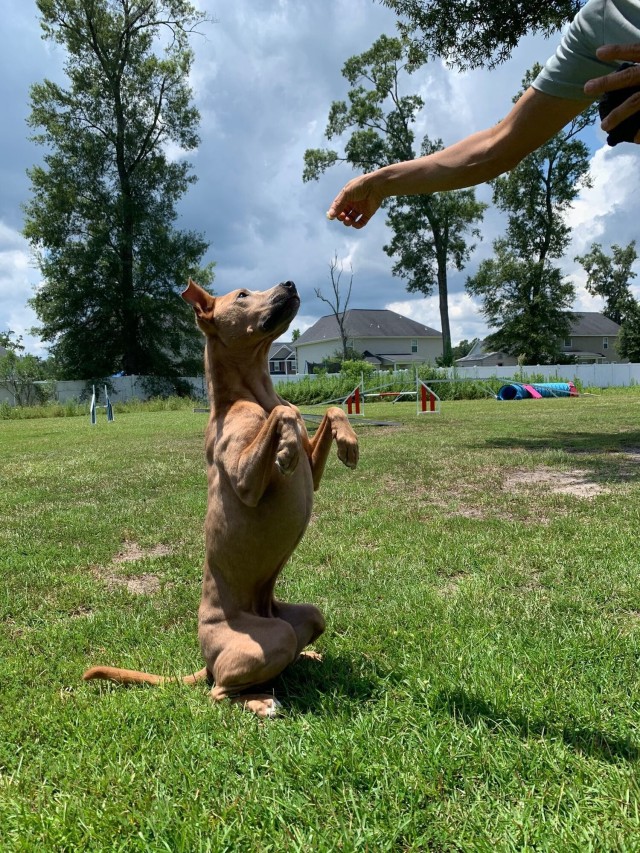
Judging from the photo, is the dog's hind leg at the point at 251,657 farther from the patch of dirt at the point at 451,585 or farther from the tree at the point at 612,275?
the tree at the point at 612,275

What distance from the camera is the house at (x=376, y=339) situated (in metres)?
59.9

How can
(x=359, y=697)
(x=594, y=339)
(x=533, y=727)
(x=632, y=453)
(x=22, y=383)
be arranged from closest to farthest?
1. (x=533, y=727)
2. (x=359, y=697)
3. (x=632, y=453)
4. (x=22, y=383)
5. (x=594, y=339)

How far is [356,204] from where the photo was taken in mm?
2465

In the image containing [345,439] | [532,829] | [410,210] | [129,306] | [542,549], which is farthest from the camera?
[410,210]

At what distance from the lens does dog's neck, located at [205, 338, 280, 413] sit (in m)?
2.59

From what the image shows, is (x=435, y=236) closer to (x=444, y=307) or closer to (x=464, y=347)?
(x=444, y=307)

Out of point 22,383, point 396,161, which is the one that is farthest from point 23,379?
point 396,161

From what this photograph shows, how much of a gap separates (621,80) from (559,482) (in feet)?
20.6

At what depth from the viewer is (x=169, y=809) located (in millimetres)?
1790

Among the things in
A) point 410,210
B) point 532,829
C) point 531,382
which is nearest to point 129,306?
point 410,210

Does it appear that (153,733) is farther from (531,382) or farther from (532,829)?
(531,382)

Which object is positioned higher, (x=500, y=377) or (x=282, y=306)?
(x=500, y=377)

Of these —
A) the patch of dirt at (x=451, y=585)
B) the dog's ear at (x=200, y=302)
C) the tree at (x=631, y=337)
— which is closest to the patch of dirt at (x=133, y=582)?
the patch of dirt at (x=451, y=585)

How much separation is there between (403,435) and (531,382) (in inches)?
900
